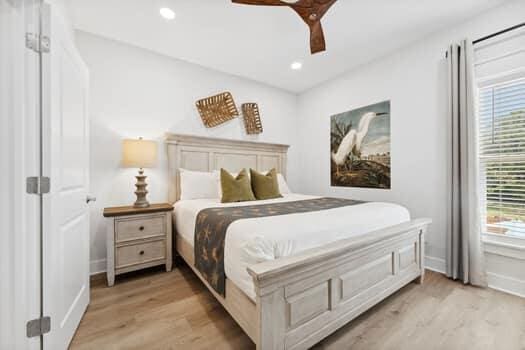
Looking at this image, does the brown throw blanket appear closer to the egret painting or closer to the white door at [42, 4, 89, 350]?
the white door at [42, 4, 89, 350]

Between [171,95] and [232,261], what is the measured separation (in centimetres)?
253

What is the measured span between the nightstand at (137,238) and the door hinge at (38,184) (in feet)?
3.45

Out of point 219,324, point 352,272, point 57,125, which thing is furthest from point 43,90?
point 352,272

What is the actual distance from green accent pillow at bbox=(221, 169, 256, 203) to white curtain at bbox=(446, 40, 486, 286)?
7.13 feet

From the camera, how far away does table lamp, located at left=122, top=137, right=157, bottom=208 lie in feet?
7.68

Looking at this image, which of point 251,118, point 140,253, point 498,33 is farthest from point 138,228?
point 498,33

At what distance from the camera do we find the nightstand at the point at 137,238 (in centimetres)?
209

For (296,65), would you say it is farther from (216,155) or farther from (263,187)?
(263,187)

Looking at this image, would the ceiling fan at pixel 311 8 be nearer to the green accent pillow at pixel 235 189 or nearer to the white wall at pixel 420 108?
the white wall at pixel 420 108

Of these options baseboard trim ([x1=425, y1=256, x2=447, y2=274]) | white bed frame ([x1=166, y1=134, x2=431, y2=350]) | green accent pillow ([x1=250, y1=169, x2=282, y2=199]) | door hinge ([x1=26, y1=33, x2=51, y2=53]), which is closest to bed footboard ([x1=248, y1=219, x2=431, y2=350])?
white bed frame ([x1=166, y1=134, x2=431, y2=350])

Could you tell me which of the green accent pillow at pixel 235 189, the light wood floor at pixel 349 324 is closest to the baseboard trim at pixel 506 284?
the light wood floor at pixel 349 324

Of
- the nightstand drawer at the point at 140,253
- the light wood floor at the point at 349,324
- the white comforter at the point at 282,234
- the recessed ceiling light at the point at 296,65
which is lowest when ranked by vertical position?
the light wood floor at the point at 349,324

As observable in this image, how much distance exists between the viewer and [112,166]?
8.36ft

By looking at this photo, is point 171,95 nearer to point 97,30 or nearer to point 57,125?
point 97,30
